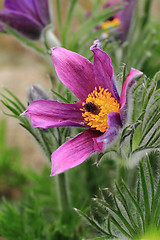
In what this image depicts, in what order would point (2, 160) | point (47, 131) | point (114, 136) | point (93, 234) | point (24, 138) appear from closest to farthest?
1. point (114, 136)
2. point (47, 131)
3. point (93, 234)
4. point (2, 160)
5. point (24, 138)

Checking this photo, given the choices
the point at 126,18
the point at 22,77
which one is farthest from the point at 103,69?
the point at 22,77

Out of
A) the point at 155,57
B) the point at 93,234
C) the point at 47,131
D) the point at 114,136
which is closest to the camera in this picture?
the point at 114,136

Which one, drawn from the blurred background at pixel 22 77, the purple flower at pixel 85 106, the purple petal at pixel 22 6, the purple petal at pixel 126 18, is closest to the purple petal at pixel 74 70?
the purple flower at pixel 85 106

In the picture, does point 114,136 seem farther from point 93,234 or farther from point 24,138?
point 24,138

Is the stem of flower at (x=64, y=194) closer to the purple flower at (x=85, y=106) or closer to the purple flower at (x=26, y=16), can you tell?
the purple flower at (x=85, y=106)

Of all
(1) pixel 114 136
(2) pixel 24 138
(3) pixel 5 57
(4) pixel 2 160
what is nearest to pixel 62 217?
(1) pixel 114 136

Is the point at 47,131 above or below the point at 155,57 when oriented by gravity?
below

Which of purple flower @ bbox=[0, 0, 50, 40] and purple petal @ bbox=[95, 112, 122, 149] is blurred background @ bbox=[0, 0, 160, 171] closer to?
purple flower @ bbox=[0, 0, 50, 40]

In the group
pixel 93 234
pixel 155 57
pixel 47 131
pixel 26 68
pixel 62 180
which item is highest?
pixel 26 68
